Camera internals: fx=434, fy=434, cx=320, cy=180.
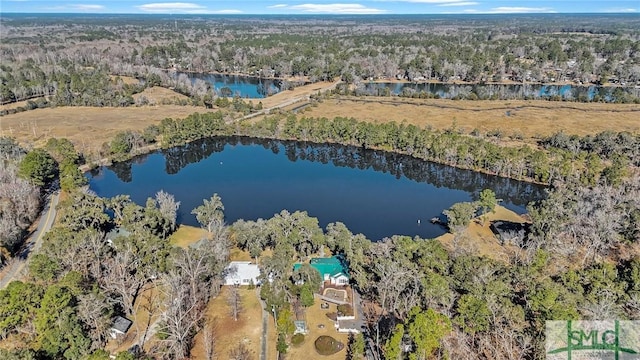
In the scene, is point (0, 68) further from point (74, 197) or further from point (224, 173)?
point (74, 197)

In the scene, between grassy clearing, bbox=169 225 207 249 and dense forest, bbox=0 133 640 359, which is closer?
dense forest, bbox=0 133 640 359

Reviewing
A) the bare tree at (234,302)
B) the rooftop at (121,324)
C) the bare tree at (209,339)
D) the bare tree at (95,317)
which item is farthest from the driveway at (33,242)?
the bare tree at (234,302)

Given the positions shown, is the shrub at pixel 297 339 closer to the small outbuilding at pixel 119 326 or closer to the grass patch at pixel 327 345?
the grass patch at pixel 327 345

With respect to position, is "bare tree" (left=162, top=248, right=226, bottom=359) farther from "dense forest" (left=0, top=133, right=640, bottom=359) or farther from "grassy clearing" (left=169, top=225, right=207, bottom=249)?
"grassy clearing" (left=169, top=225, right=207, bottom=249)

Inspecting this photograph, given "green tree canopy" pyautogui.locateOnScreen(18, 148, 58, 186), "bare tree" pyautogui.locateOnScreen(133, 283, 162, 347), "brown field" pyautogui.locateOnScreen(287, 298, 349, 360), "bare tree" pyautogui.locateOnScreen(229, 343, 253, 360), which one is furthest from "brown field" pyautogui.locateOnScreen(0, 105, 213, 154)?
Answer: "brown field" pyautogui.locateOnScreen(287, 298, 349, 360)

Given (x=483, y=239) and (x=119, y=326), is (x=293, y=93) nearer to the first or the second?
(x=483, y=239)

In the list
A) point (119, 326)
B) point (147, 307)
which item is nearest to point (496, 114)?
point (147, 307)
